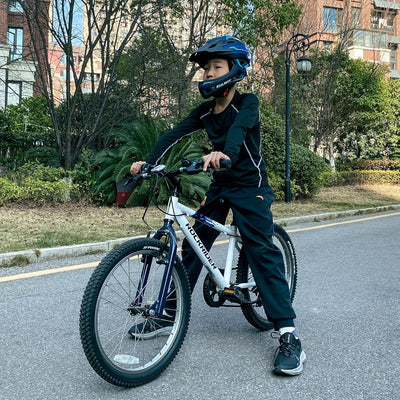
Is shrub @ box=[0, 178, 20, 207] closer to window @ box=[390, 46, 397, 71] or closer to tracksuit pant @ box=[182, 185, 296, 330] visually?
tracksuit pant @ box=[182, 185, 296, 330]

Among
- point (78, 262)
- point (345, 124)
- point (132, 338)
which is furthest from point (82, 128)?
point (345, 124)

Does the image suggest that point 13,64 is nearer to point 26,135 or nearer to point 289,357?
point 26,135

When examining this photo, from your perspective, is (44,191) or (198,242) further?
(44,191)

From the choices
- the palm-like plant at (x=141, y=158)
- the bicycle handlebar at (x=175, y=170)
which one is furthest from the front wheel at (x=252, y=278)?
the palm-like plant at (x=141, y=158)

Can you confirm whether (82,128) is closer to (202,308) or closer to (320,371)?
(202,308)

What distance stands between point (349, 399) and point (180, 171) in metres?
1.46

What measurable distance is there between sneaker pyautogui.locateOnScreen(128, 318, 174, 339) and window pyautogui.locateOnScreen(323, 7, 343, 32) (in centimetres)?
2212

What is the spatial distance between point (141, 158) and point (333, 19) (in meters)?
16.2

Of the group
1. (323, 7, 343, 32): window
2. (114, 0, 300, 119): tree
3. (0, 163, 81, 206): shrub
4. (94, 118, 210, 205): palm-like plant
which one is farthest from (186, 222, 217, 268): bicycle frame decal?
(323, 7, 343, 32): window

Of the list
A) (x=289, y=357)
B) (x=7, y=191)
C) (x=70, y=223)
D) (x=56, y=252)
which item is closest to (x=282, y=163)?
(x=70, y=223)

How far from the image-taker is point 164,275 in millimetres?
2691

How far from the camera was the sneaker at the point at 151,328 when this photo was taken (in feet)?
9.27

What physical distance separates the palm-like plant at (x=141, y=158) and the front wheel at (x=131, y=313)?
7.79 m

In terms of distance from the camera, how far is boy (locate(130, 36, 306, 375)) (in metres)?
2.81
